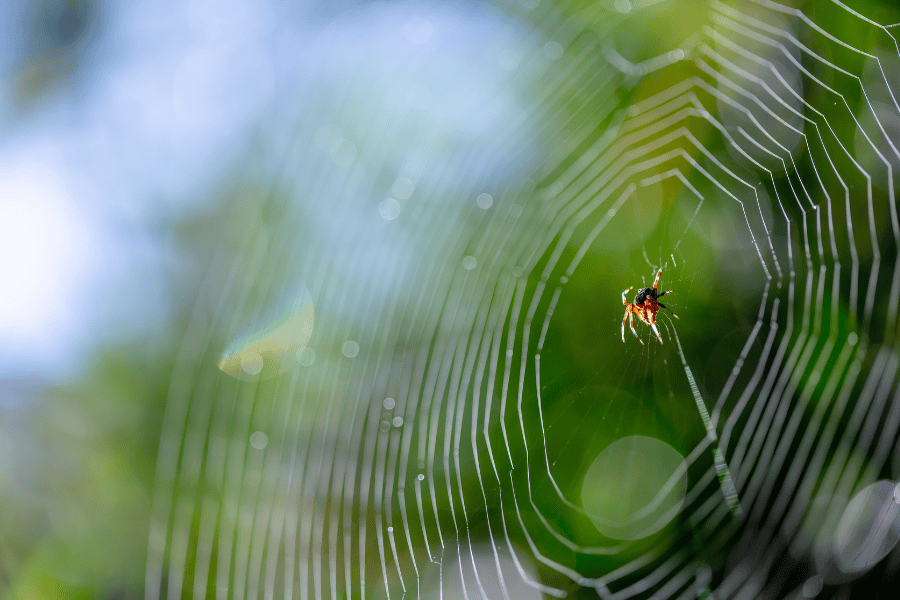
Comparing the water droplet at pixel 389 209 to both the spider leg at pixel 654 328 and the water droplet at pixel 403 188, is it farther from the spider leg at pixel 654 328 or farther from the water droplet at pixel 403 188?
the spider leg at pixel 654 328

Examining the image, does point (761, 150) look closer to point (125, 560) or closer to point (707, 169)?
point (707, 169)

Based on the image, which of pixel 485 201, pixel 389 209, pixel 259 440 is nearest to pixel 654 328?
pixel 485 201

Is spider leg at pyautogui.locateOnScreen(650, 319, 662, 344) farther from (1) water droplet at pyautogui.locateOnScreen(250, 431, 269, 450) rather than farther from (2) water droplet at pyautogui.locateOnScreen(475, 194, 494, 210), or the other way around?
(1) water droplet at pyautogui.locateOnScreen(250, 431, 269, 450)

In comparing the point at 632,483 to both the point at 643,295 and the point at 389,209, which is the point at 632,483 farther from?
the point at 389,209

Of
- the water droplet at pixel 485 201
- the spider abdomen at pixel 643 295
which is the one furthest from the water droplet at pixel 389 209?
the spider abdomen at pixel 643 295

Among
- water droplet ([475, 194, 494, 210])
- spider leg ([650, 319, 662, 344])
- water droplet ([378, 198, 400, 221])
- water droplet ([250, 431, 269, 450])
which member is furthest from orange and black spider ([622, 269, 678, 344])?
water droplet ([250, 431, 269, 450])
